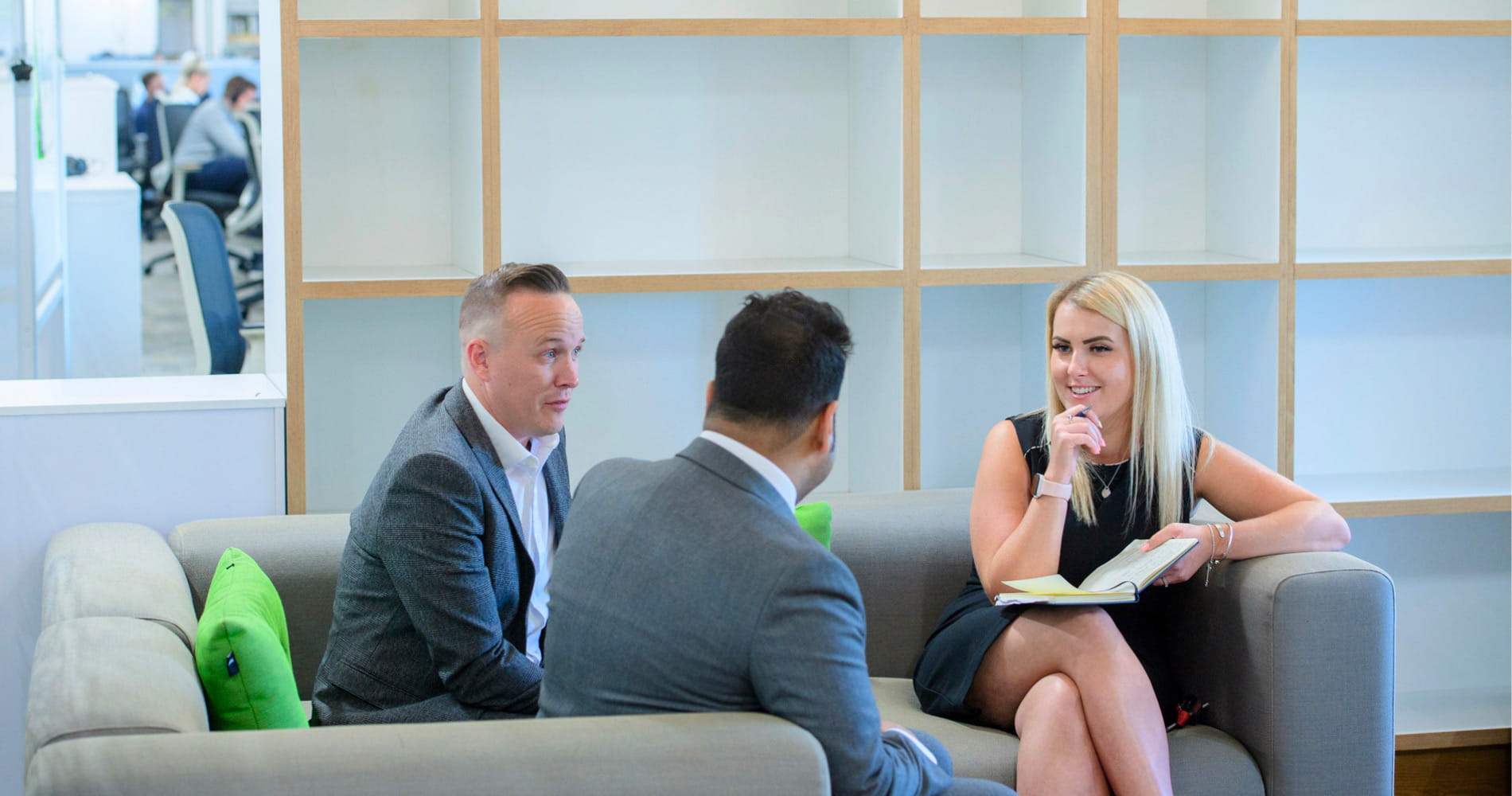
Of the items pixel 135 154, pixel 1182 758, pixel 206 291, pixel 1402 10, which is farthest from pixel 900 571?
pixel 135 154

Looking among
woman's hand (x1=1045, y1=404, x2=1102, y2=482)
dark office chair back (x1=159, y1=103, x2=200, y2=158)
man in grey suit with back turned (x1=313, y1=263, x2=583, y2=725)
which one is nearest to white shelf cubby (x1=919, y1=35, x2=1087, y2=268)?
woman's hand (x1=1045, y1=404, x2=1102, y2=482)

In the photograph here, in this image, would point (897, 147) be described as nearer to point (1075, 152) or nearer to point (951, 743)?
point (1075, 152)

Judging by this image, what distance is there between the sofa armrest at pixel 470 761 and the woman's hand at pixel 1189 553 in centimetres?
104

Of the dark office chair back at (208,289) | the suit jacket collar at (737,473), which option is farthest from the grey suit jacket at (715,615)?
the dark office chair back at (208,289)

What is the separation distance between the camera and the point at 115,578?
2.27m

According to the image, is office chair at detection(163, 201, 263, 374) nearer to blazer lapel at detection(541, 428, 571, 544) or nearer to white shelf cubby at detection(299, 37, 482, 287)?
white shelf cubby at detection(299, 37, 482, 287)

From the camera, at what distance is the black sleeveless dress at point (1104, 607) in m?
2.44

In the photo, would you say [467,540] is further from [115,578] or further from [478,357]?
[115,578]

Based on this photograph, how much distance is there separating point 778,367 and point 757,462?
114 mm

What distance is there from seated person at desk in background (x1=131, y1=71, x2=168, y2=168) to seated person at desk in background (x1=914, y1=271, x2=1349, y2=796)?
850 centimetres

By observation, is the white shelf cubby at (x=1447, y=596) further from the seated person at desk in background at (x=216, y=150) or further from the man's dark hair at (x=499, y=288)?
the seated person at desk in background at (x=216, y=150)

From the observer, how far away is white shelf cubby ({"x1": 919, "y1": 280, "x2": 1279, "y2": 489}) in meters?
3.35

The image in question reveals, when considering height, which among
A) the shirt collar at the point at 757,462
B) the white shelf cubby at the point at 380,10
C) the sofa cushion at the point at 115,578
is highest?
the white shelf cubby at the point at 380,10

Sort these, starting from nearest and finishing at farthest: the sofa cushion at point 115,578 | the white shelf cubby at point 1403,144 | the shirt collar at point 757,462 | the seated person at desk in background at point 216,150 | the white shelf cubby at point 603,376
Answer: the shirt collar at point 757,462 → the sofa cushion at point 115,578 → the white shelf cubby at point 603,376 → the white shelf cubby at point 1403,144 → the seated person at desk in background at point 216,150
